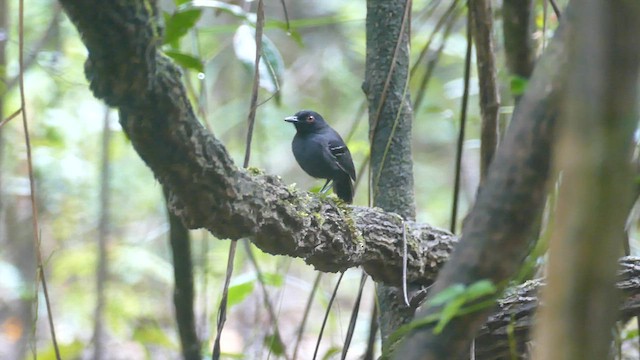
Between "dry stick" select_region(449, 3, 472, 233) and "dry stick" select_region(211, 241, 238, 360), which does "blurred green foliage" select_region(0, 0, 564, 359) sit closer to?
"dry stick" select_region(449, 3, 472, 233)

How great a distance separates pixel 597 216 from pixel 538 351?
0.59ft

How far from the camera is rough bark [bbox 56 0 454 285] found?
1236 millimetres

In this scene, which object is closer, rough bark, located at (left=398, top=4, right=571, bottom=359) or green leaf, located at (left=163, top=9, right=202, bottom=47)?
rough bark, located at (left=398, top=4, right=571, bottom=359)

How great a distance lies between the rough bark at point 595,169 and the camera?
29.4 inches

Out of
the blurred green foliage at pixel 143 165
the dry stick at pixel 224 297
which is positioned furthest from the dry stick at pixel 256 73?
the blurred green foliage at pixel 143 165

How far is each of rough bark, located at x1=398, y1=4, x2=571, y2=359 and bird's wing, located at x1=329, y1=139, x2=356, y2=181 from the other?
2776 mm

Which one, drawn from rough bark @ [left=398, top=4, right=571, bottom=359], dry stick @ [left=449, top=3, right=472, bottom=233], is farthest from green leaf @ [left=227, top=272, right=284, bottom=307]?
rough bark @ [left=398, top=4, right=571, bottom=359]

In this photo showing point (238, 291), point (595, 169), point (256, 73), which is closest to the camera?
point (595, 169)

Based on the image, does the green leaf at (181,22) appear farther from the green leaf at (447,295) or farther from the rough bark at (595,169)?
the rough bark at (595,169)

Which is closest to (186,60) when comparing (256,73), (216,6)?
(216,6)

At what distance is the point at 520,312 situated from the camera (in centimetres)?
227

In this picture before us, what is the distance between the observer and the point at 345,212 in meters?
2.30

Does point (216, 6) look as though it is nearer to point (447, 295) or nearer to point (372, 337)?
point (372, 337)

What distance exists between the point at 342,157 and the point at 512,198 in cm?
286
